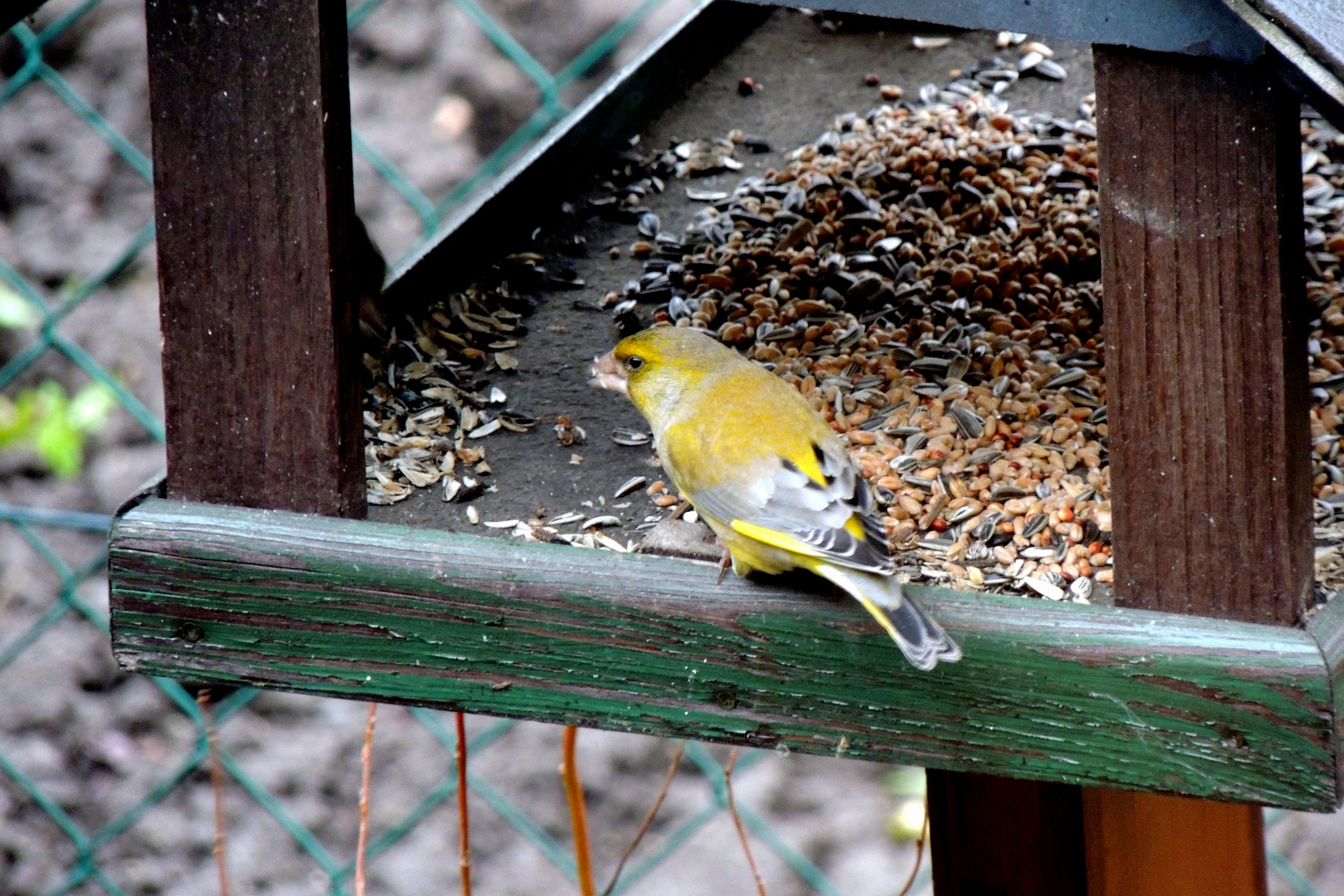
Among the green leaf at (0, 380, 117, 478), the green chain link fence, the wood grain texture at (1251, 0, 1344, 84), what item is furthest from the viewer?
Answer: the green leaf at (0, 380, 117, 478)

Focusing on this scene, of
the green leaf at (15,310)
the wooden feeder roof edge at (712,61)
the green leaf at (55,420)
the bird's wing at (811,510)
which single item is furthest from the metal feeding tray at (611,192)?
the green leaf at (15,310)

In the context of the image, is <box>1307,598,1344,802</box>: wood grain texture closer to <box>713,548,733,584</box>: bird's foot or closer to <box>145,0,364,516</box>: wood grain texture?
<box>713,548,733,584</box>: bird's foot

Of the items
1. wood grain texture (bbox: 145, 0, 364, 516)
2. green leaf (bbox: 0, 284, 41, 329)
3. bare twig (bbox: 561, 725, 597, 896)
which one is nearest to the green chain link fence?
green leaf (bbox: 0, 284, 41, 329)

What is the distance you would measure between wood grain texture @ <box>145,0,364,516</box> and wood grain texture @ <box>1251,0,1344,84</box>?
0.95 meters

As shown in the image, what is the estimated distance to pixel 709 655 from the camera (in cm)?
182

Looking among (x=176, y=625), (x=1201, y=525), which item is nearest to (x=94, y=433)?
(x=176, y=625)

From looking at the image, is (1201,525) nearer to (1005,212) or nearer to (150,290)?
(1005,212)

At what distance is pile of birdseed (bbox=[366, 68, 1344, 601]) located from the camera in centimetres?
196

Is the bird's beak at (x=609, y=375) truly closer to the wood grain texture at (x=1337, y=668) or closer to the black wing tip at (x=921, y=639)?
the black wing tip at (x=921, y=639)

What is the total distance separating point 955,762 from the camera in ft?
5.83

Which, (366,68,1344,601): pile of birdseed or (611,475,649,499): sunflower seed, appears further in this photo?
(611,475,649,499): sunflower seed

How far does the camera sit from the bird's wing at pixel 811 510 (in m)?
1.73

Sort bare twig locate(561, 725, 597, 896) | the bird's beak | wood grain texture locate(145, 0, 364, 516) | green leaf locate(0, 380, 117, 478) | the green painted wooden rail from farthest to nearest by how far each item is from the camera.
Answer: green leaf locate(0, 380, 117, 478) → bare twig locate(561, 725, 597, 896) → the bird's beak → wood grain texture locate(145, 0, 364, 516) → the green painted wooden rail

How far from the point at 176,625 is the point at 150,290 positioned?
273 centimetres
